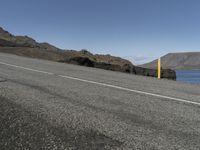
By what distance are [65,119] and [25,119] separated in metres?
0.61

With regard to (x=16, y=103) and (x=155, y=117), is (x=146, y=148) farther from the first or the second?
(x=16, y=103)

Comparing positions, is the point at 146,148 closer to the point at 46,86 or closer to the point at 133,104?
the point at 133,104

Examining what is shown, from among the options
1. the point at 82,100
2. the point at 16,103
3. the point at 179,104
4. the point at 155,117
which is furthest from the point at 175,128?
the point at 16,103

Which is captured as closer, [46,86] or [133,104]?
[133,104]

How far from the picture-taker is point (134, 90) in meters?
8.15

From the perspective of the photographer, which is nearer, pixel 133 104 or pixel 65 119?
pixel 65 119

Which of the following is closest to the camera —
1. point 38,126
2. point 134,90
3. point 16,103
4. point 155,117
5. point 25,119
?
point 38,126

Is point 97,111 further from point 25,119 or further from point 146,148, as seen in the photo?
point 146,148

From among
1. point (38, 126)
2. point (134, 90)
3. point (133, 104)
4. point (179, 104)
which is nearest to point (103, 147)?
point (38, 126)

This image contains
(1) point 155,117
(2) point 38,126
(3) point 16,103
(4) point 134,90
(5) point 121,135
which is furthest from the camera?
(4) point 134,90

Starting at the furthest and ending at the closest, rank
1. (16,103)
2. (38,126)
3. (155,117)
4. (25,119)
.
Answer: (16,103) → (155,117) → (25,119) → (38,126)

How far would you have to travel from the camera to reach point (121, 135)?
13.6 feet

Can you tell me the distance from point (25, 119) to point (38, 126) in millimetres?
434

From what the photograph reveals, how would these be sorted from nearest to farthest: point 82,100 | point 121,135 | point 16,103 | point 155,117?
1. point 121,135
2. point 155,117
3. point 16,103
4. point 82,100
